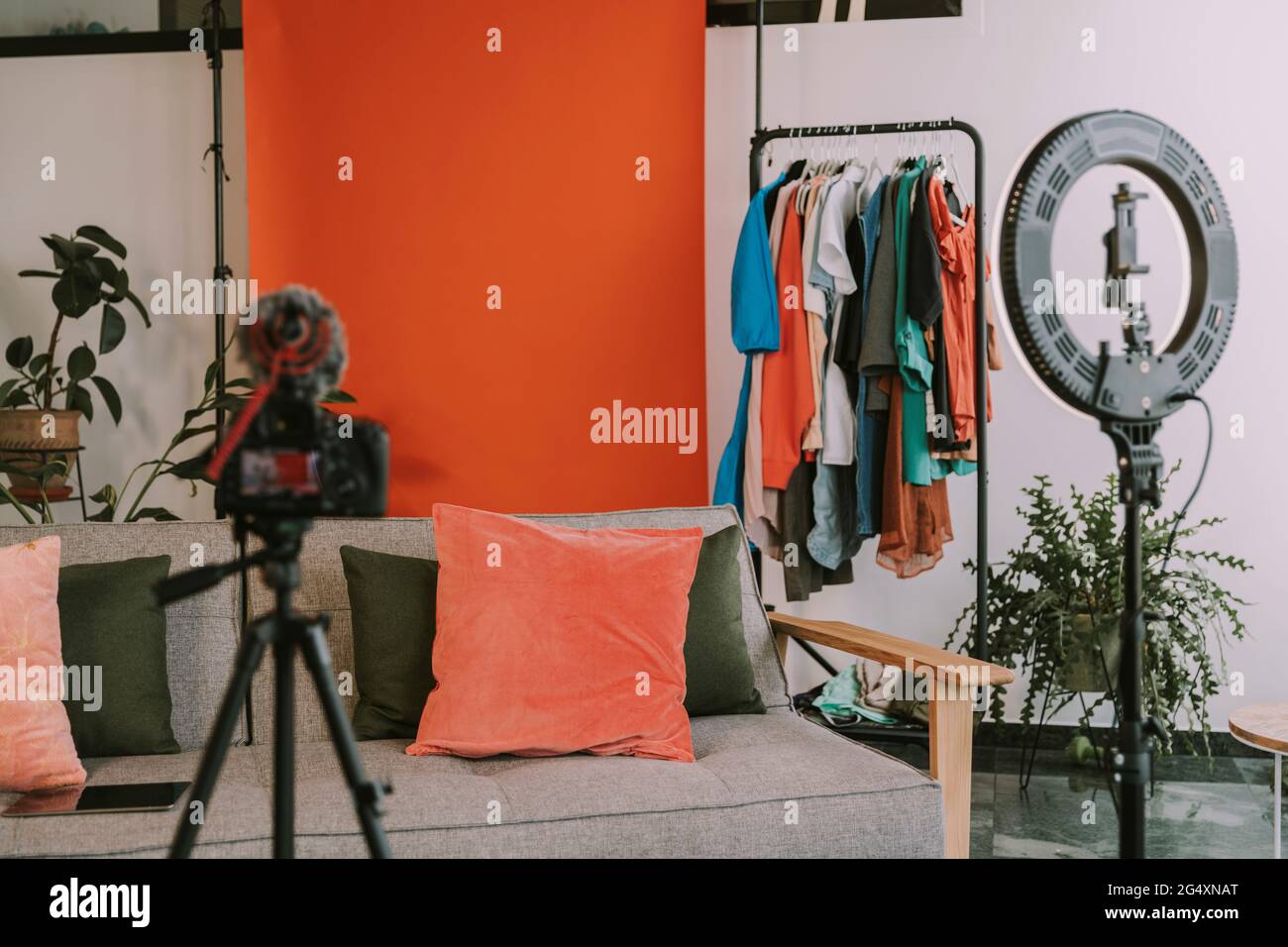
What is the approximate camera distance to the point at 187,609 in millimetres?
2023

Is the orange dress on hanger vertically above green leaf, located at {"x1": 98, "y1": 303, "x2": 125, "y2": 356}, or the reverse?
green leaf, located at {"x1": 98, "y1": 303, "x2": 125, "y2": 356}

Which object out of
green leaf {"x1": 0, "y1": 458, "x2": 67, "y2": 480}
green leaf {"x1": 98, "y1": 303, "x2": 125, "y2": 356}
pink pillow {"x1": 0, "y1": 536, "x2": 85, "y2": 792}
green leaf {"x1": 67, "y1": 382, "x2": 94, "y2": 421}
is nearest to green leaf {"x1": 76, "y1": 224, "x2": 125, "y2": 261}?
green leaf {"x1": 98, "y1": 303, "x2": 125, "y2": 356}

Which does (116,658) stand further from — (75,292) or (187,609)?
(75,292)

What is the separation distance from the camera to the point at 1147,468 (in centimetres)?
95

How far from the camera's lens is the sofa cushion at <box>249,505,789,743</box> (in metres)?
2.03

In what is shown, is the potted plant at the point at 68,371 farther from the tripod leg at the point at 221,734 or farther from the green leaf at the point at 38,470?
the tripod leg at the point at 221,734

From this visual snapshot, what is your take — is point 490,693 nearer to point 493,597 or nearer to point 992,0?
point 493,597

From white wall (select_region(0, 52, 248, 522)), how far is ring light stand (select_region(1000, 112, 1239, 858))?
321 cm

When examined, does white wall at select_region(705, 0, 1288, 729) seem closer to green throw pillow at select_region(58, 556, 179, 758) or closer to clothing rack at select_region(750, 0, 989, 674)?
clothing rack at select_region(750, 0, 989, 674)

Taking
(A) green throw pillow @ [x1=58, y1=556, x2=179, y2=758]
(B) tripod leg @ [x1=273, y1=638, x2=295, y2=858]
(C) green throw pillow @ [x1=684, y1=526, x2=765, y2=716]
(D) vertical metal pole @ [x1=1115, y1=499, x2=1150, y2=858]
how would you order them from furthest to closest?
(C) green throw pillow @ [x1=684, y1=526, x2=765, y2=716], (A) green throw pillow @ [x1=58, y1=556, x2=179, y2=758], (D) vertical metal pole @ [x1=1115, y1=499, x2=1150, y2=858], (B) tripod leg @ [x1=273, y1=638, x2=295, y2=858]

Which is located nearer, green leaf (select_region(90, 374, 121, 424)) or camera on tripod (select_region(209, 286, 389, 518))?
camera on tripod (select_region(209, 286, 389, 518))

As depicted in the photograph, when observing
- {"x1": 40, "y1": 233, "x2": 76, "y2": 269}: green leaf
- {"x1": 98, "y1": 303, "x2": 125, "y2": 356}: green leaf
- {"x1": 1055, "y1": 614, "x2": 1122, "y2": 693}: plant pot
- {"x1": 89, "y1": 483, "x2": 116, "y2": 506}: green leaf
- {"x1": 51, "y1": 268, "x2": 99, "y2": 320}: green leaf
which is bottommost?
{"x1": 1055, "y1": 614, "x2": 1122, "y2": 693}: plant pot

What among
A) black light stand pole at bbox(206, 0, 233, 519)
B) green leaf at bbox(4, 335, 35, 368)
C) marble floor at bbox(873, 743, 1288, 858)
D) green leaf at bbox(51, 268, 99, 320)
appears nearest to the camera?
marble floor at bbox(873, 743, 1288, 858)
